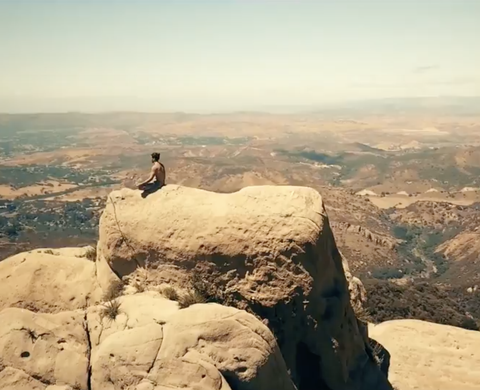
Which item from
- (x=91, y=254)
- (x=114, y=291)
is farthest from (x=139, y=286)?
(x=91, y=254)

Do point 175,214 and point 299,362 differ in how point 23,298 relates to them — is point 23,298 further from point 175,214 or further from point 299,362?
point 299,362

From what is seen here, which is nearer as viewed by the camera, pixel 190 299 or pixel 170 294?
pixel 190 299

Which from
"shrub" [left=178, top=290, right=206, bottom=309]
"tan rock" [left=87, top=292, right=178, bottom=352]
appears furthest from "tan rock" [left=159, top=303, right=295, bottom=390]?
"shrub" [left=178, top=290, right=206, bottom=309]

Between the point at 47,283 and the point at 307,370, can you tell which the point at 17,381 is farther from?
the point at 307,370

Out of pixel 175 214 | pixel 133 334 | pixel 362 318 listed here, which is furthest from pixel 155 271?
pixel 362 318

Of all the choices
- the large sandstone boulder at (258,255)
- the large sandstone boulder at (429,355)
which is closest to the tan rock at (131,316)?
the large sandstone boulder at (258,255)

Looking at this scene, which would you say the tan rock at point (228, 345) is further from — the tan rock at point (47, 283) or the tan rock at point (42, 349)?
the tan rock at point (47, 283)

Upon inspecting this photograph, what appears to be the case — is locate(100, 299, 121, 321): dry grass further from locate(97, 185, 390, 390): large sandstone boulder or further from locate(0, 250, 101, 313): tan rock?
locate(0, 250, 101, 313): tan rock
